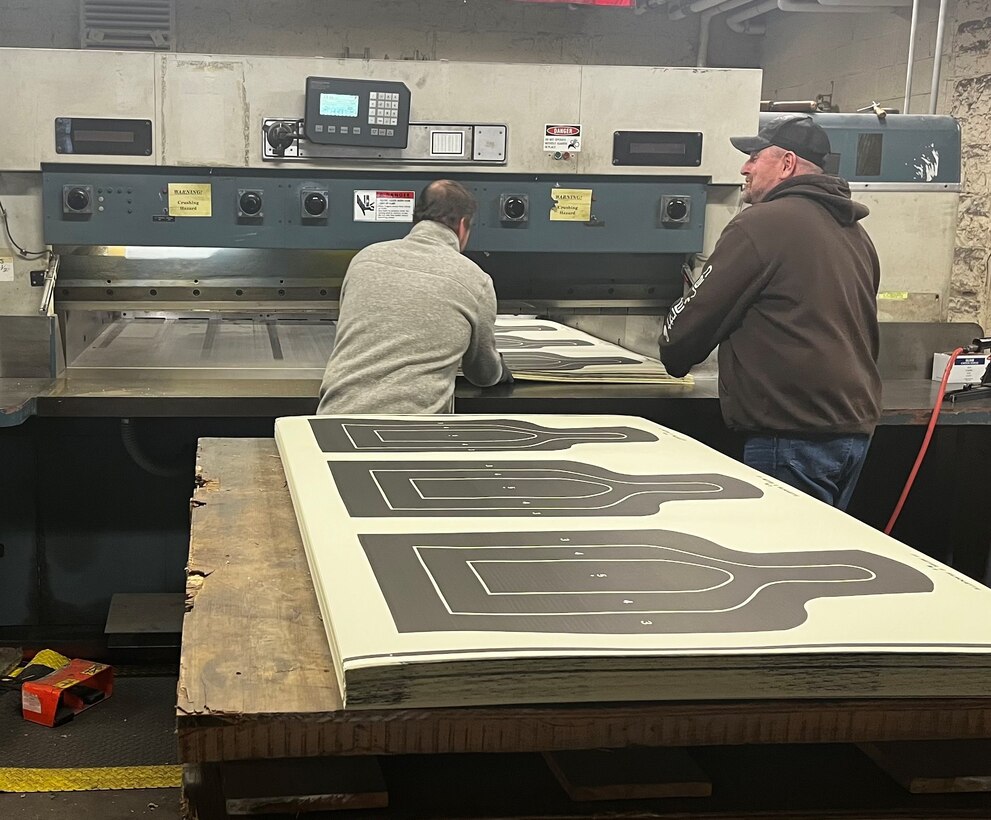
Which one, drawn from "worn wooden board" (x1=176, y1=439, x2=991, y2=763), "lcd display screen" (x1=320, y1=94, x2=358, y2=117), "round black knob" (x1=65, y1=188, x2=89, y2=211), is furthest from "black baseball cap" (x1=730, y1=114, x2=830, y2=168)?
"worn wooden board" (x1=176, y1=439, x2=991, y2=763)

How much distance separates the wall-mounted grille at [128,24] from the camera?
5000 mm

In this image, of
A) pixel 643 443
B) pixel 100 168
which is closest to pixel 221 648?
pixel 643 443

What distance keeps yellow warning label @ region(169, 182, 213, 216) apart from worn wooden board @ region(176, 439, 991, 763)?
63.9 inches

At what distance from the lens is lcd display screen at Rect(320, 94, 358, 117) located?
7.97 ft

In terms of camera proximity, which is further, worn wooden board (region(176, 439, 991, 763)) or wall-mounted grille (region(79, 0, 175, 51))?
wall-mounted grille (region(79, 0, 175, 51))

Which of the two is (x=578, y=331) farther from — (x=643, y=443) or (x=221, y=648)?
(x=221, y=648)

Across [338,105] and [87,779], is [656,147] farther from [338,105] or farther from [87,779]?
[87,779]

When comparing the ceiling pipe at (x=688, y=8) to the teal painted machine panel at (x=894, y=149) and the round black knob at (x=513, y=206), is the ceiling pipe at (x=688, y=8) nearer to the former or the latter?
the teal painted machine panel at (x=894, y=149)

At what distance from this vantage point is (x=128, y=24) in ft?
16.6

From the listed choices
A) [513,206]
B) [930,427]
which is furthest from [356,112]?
[930,427]

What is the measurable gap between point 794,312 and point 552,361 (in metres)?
0.81

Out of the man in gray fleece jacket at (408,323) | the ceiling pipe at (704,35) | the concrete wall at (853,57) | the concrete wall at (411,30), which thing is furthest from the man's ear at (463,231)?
the ceiling pipe at (704,35)

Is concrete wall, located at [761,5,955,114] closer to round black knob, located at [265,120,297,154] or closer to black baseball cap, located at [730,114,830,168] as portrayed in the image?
black baseball cap, located at [730,114,830,168]

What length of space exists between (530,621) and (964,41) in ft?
14.6
